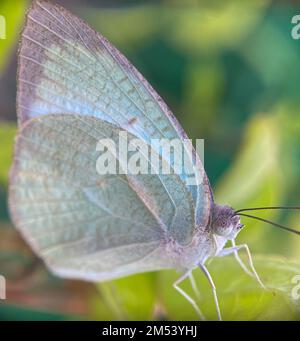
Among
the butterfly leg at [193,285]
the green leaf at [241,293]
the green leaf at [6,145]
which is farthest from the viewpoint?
the green leaf at [6,145]

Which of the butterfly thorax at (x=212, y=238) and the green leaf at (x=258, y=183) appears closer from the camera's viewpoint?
the butterfly thorax at (x=212, y=238)

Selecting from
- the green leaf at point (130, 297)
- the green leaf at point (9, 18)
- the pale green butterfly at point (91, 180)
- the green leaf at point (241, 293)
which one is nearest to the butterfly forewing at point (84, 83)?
the pale green butterfly at point (91, 180)

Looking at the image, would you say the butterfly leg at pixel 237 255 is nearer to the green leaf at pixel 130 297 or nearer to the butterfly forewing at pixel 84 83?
the butterfly forewing at pixel 84 83

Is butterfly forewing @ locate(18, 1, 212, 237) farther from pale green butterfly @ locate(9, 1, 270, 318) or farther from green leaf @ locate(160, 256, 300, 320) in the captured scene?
green leaf @ locate(160, 256, 300, 320)

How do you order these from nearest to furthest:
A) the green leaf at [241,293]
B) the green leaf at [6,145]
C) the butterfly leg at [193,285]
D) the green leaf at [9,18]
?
1. the green leaf at [241,293]
2. the butterfly leg at [193,285]
3. the green leaf at [6,145]
4. the green leaf at [9,18]

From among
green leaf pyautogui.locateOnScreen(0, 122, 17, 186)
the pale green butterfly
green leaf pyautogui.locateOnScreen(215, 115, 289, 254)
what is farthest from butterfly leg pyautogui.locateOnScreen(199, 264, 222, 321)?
green leaf pyautogui.locateOnScreen(0, 122, 17, 186)

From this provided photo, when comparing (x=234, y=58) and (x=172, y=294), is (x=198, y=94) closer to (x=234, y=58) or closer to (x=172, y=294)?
(x=234, y=58)

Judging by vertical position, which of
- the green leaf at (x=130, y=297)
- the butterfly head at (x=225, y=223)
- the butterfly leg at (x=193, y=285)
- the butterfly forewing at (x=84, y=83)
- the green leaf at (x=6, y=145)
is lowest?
the green leaf at (x=130, y=297)

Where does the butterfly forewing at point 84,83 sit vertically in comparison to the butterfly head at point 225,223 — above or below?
above
